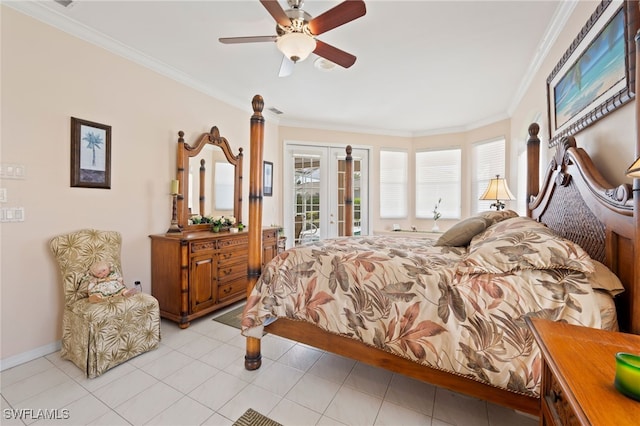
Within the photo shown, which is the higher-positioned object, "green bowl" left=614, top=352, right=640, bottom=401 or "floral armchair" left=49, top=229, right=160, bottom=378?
"green bowl" left=614, top=352, right=640, bottom=401

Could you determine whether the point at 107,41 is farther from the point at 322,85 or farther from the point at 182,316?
the point at 182,316

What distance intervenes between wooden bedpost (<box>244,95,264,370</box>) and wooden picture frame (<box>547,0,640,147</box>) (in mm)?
2070

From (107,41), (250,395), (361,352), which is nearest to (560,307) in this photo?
(361,352)

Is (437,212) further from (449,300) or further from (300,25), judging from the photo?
(300,25)

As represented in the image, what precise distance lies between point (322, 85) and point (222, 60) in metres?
1.20

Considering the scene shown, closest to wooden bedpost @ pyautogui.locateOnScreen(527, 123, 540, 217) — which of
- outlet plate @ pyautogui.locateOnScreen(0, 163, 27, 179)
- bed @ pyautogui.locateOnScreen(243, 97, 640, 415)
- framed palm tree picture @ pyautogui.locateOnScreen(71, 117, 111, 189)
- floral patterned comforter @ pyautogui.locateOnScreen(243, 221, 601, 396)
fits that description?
bed @ pyautogui.locateOnScreen(243, 97, 640, 415)

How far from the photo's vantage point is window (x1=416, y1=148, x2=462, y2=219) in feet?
16.7

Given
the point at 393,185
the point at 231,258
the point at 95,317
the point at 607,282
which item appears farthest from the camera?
the point at 393,185

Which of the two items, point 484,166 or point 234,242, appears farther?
point 484,166

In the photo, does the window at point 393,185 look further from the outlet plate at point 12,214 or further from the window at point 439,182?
the outlet plate at point 12,214

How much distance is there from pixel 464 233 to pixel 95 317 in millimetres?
2795

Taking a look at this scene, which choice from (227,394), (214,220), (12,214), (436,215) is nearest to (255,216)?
(227,394)

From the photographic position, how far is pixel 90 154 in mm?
2439

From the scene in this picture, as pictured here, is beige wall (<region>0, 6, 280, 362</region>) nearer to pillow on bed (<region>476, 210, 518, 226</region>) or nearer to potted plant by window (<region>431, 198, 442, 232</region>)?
pillow on bed (<region>476, 210, 518, 226</region>)
